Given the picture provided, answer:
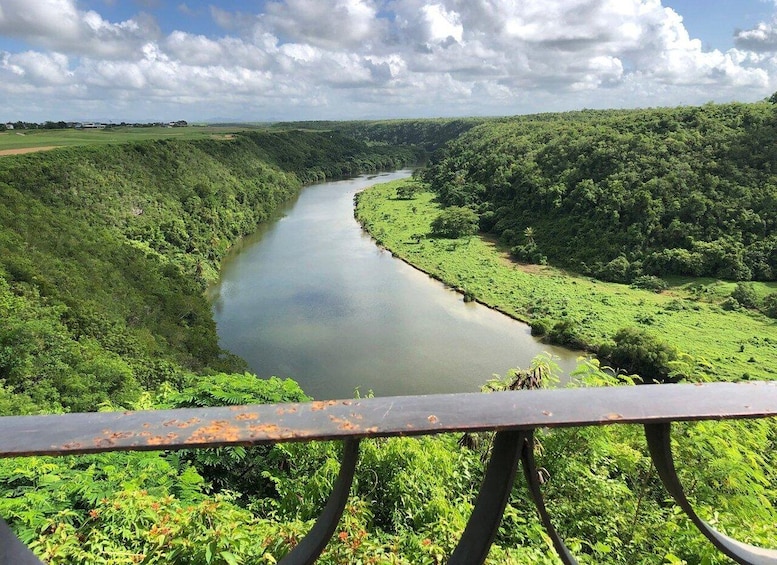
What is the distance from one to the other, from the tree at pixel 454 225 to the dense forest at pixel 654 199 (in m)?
3.30

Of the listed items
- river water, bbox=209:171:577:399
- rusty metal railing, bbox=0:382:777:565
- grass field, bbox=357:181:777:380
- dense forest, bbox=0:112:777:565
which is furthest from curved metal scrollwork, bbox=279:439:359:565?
grass field, bbox=357:181:777:380

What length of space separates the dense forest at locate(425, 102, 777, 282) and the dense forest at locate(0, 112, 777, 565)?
0.38 meters

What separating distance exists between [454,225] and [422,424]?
4543cm

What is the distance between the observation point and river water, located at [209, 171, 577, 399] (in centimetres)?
2094

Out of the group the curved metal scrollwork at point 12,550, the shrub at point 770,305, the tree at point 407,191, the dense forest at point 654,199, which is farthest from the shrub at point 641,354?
the tree at point 407,191

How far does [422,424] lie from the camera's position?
0.82 m

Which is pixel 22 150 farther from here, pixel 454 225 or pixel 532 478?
pixel 532 478

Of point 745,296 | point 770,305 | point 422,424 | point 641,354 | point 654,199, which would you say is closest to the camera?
point 422,424

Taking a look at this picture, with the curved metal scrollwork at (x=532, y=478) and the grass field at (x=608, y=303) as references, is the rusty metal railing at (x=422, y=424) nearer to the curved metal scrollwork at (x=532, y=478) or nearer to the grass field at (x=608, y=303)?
the curved metal scrollwork at (x=532, y=478)

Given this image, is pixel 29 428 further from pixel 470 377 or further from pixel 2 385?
pixel 470 377

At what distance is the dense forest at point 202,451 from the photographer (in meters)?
2.71

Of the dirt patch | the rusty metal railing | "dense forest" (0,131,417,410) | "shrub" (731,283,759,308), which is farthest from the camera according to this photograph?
the dirt patch

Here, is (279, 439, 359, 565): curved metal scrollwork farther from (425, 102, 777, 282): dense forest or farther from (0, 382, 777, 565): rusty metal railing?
(425, 102, 777, 282): dense forest

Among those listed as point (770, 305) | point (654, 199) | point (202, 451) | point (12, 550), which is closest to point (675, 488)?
point (12, 550)
